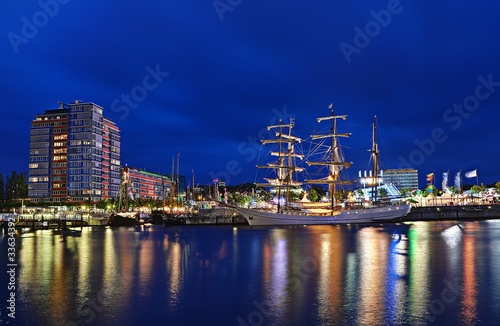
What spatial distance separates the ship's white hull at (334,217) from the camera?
115 meters

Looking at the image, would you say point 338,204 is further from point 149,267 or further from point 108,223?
point 149,267

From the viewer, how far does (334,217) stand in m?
116

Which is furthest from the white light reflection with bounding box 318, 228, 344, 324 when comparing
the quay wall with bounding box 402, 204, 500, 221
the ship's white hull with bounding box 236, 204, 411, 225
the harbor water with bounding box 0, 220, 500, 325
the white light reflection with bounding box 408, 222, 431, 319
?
the quay wall with bounding box 402, 204, 500, 221

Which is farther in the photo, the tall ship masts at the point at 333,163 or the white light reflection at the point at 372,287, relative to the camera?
the tall ship masts at the point at 333,163

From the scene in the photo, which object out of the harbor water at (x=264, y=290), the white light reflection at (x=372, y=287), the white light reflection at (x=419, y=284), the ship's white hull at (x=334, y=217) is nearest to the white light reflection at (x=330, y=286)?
the harbor water at (x=264, y=290)

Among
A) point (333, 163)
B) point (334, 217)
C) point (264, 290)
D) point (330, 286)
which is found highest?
point (333, 163)

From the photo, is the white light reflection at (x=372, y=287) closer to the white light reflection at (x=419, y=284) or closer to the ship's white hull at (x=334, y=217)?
the white light reflection at (x=419, y=284)

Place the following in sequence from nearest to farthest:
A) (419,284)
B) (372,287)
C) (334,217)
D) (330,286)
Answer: (372,287) → (330,286) → (419,284) → (334,217)

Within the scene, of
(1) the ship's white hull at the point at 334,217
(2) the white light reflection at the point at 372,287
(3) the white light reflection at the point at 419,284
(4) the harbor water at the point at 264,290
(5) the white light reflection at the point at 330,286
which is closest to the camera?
(2) the white light reflection at the point at 372,287

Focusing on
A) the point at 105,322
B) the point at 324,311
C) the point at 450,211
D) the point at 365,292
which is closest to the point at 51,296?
the point at 105,322

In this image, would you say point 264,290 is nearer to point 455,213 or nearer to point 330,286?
point 330,286

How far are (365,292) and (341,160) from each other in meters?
109

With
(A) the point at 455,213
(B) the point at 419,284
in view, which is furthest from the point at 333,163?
(B) the point at 419,284

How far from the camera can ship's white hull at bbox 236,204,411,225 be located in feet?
376
